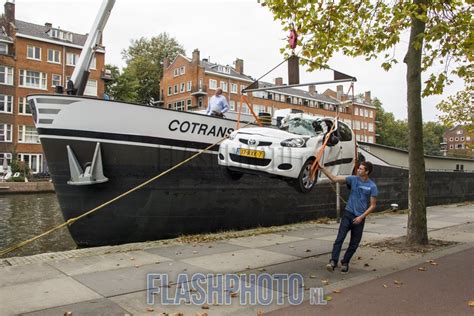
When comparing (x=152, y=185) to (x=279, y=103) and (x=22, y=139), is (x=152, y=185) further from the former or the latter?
(x=279, y=103)

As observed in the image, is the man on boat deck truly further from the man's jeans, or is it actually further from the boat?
the man's jeans

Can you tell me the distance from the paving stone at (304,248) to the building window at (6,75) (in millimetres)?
40585

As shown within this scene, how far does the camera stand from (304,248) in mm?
8812

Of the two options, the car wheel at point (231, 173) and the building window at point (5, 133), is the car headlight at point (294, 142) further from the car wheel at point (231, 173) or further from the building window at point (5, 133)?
the building window at point (5, 133)

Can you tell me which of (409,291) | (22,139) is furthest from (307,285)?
(22,139)

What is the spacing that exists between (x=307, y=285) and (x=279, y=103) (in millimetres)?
62015

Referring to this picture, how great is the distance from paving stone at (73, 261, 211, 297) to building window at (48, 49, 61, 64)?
42.7 metres

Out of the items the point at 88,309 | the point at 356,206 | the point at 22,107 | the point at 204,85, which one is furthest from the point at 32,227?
the point at 204,85

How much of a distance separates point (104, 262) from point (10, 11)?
44634mm

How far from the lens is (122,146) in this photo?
9.96 metres

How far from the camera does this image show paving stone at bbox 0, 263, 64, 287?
20.0ft

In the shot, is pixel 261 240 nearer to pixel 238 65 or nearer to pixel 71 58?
pixel 71 58

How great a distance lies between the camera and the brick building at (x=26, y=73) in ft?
135

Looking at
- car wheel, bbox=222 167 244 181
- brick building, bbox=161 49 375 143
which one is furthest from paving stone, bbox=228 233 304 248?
brick building, bbox=161 49 375 143
